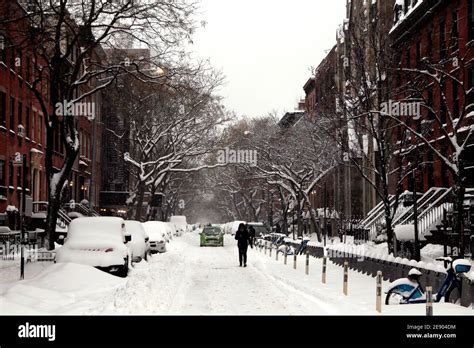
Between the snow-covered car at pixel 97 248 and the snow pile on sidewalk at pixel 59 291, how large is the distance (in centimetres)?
184

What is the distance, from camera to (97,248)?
22250 mm

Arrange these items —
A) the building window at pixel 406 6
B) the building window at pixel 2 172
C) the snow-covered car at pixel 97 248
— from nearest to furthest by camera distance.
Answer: the snow-covered car at pixel 97 248, the building window at pixel 2 172, the building window at pixel 406 6

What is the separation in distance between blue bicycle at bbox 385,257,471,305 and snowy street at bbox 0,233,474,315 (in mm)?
416

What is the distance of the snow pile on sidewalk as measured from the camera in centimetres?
1415

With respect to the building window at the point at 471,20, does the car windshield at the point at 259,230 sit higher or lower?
lower

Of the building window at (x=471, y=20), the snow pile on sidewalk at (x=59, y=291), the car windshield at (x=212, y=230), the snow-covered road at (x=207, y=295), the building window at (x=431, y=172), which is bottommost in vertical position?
the snow-covered road at (x=207, y=295)

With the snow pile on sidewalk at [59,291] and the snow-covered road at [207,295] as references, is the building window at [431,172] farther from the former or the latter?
the snow pile on sidewalk at [59,291]

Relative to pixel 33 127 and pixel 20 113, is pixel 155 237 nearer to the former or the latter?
pixel 20 113

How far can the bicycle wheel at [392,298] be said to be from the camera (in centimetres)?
1567

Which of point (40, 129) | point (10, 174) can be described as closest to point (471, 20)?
point (10, 174)

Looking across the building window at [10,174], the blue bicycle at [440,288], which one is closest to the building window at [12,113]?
the building window at [10,174]

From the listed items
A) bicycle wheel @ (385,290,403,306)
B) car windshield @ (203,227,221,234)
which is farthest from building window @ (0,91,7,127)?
bicycle wheel @ (385,290,403,306)
